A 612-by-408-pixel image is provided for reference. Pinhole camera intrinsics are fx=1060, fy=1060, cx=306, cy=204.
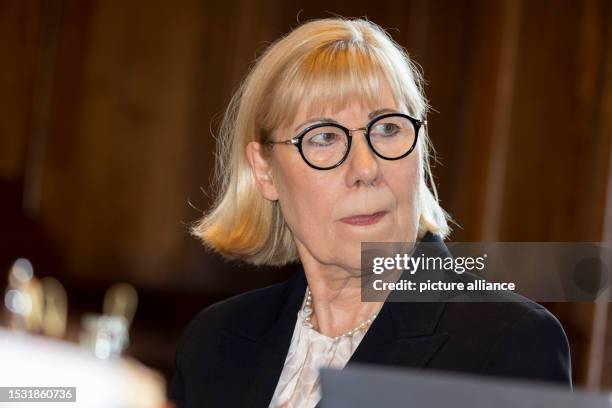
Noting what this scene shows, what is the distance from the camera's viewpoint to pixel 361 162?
2047 mm

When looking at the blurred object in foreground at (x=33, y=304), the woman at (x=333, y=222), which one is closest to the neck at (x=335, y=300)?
the woman at (x=333, y=222)

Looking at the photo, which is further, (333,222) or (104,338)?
(104,338)

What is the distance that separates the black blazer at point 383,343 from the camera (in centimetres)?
182

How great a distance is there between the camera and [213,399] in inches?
86.7

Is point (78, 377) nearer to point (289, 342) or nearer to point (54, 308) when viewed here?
point (289, 342)

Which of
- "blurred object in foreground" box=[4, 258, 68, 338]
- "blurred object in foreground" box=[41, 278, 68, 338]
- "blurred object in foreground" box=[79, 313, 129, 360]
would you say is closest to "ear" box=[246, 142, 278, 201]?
"blurred object in foreground" box=[79, 313, 129, 360]

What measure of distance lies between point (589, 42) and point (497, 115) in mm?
600

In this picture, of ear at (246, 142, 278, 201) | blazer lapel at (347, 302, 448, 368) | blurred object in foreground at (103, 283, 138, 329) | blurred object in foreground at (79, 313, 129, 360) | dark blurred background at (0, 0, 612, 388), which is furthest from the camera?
blurred object in foreground at (103, 283, 138, 329)

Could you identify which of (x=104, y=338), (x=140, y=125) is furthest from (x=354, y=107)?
(x=140, y=125)

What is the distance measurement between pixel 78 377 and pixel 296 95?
0.70 m

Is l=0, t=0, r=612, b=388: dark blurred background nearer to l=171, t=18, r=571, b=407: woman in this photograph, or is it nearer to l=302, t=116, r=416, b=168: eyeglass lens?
l=171, t=18, r=571, b=407: woman

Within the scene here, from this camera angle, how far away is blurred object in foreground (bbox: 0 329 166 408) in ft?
5.91

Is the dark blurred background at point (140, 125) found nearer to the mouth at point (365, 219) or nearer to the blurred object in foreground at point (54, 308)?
the blurred object in foreground at point (54, 308)

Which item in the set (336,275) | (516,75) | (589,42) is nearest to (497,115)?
(516,75)
